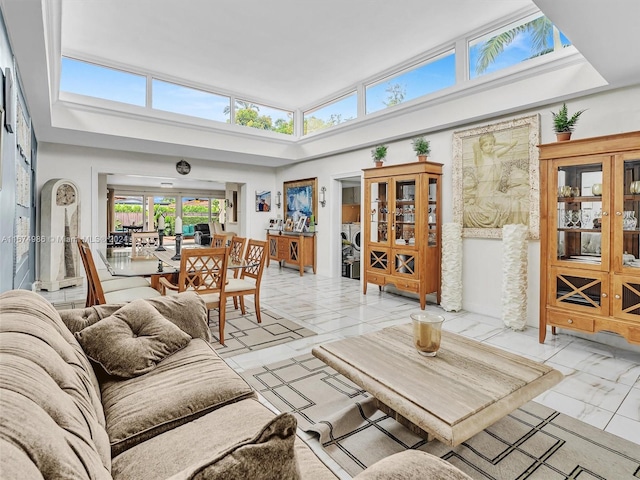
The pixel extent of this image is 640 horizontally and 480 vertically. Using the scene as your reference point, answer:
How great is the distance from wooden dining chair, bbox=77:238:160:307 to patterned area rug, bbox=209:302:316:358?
0.80m

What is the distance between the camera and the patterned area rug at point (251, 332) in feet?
10.5

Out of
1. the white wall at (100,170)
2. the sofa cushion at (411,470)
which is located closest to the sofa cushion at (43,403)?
the sofa cushion at (411,470)

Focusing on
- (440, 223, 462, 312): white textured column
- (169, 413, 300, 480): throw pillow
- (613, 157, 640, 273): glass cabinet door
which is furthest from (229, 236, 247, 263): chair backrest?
(169, 413, 300, 480): throw pillow

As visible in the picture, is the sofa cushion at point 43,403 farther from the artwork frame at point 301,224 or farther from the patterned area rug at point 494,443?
the artwork frame at point 301,224

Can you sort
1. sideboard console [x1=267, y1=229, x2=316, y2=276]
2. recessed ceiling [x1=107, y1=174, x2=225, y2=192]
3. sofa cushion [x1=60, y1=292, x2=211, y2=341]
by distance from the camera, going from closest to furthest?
sofa cushion [x1=60, y1=292, x2=211, y2=341]
sideboard console [x1=267, y1=229, x2=316, y2=276]
recessed ceiling [x1=107, y1=174, x2=225, y2=192]

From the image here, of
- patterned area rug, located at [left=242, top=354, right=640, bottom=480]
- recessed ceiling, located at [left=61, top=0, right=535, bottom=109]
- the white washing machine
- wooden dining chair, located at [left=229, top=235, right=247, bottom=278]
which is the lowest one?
patterned area rug, located at [left=242, top=354, right=640, bottom=480]

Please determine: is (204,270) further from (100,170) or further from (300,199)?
(300,199)

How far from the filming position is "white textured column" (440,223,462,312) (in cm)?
453

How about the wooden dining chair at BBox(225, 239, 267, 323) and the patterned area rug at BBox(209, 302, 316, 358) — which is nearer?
the patterned area rug at BBox(209, 302, 316, 358)

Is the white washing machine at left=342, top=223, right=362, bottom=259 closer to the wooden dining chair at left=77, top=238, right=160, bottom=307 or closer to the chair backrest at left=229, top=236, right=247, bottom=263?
the chair backrest at left=229, top=236, right=247, bottom=263

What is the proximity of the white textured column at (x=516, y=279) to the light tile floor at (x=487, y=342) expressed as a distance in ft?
0.48

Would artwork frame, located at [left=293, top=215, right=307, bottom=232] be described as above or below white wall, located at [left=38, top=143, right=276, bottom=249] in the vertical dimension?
below

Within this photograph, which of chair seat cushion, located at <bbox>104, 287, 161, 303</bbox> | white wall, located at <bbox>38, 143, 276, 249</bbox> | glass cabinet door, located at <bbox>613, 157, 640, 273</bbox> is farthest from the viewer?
white wall, located at <bbox>38, 143, 276, 249</bbox>

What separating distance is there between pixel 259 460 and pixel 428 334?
1.47 meters
